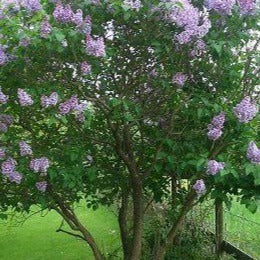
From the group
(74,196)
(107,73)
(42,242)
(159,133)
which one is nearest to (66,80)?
(107,73)

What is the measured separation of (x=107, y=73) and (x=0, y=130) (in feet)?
2.42

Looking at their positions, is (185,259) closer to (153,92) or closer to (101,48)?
(153,92)

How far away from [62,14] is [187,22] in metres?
0.66

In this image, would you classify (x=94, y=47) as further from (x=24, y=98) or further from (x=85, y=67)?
(x=24, y=98)

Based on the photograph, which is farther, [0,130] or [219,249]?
[219,249]

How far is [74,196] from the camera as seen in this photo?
3865 mm

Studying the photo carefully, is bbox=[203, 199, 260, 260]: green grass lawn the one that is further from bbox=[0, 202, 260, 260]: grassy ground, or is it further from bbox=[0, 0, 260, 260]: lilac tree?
bbox=[0, 0, 260, 260]: lilac tree

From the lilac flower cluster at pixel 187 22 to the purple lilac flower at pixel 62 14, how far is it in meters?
0.53

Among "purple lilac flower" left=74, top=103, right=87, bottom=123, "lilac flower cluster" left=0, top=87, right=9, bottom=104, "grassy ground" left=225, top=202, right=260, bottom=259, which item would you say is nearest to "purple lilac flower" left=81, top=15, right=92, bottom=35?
"purple lilac flower" left=74, top=103, right=87, bottom=123

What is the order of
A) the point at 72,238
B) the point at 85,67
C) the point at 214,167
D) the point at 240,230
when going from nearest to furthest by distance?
1. the point at 85,67
2. the point at 214,167
3. the point at 240,230
4. the point at 72,238

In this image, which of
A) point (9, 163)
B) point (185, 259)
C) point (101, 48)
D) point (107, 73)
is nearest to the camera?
point (101, 48)

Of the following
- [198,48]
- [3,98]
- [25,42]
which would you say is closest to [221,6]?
[198,48]

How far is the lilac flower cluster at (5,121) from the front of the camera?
3.10 meters

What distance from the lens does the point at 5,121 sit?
3.14m
